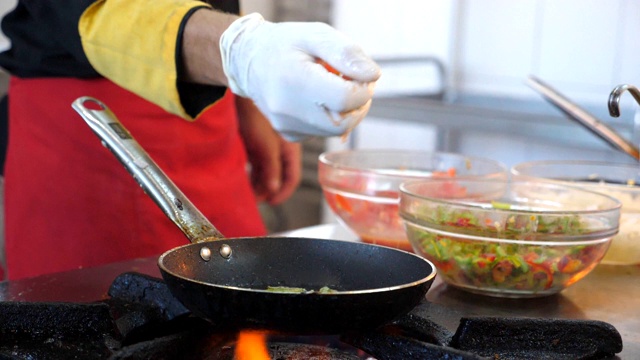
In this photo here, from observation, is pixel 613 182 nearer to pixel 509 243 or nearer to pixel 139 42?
pixel 509 243

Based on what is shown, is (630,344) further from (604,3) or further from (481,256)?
(604,3)

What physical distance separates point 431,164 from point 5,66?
0.73 meters

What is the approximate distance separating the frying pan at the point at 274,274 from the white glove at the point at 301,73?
151 mm

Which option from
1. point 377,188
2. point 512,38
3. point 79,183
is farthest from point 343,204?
point 512,38

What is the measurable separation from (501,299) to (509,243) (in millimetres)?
65

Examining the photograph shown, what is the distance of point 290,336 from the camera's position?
28.3 inches

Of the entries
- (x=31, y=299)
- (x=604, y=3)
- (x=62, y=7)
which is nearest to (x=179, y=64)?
(x=62, y=7)

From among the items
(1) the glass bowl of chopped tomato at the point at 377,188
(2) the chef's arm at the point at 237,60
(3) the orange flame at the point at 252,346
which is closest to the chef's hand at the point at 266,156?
(1) the glass bowl of chopped tomato at the point at 377,188

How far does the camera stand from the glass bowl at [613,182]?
1.07 meters

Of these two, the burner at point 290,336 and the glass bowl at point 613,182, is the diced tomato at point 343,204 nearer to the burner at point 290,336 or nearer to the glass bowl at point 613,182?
the glass bowl at point 613,182

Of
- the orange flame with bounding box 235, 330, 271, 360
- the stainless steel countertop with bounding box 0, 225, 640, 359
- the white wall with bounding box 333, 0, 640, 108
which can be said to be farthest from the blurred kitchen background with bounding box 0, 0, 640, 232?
the orange flame with bounding box 235, 330, 271, 360

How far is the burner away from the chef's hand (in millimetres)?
955

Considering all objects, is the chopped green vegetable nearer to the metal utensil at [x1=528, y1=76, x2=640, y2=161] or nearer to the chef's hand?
the metal utensil at [x1=528, y1=76, x2=640, y2=161]

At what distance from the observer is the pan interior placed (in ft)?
2.54
